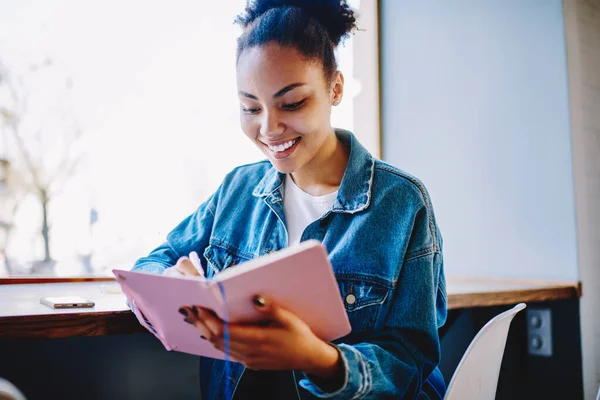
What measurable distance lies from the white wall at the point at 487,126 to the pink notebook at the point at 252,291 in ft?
3.53

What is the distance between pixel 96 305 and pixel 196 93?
3.02 ft

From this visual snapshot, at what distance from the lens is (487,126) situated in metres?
1.72

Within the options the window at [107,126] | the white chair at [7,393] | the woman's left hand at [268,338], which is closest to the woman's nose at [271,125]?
the woman's left hand at [268,338]

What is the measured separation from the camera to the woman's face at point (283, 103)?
36.6 inches

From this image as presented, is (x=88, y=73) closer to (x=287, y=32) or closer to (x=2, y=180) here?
(x=2, y=180)

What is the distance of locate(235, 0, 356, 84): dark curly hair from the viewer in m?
0.95

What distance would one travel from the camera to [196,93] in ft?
5.53

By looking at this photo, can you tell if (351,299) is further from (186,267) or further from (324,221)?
(186,267)

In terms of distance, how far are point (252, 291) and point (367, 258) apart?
1.15 feet

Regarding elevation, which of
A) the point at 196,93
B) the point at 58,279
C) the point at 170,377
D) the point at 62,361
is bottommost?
the point at 170,377

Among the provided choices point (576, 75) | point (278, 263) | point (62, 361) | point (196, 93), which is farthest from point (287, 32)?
point (576, 75)

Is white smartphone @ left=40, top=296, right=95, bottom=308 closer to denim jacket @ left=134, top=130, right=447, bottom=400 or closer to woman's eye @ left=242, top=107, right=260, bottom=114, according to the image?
denim jacket @ left=134, top=130, right=447, bottom=400

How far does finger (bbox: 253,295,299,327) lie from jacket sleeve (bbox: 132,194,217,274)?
17.4 inches

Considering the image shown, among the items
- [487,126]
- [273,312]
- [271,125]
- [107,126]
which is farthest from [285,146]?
[487,126]
